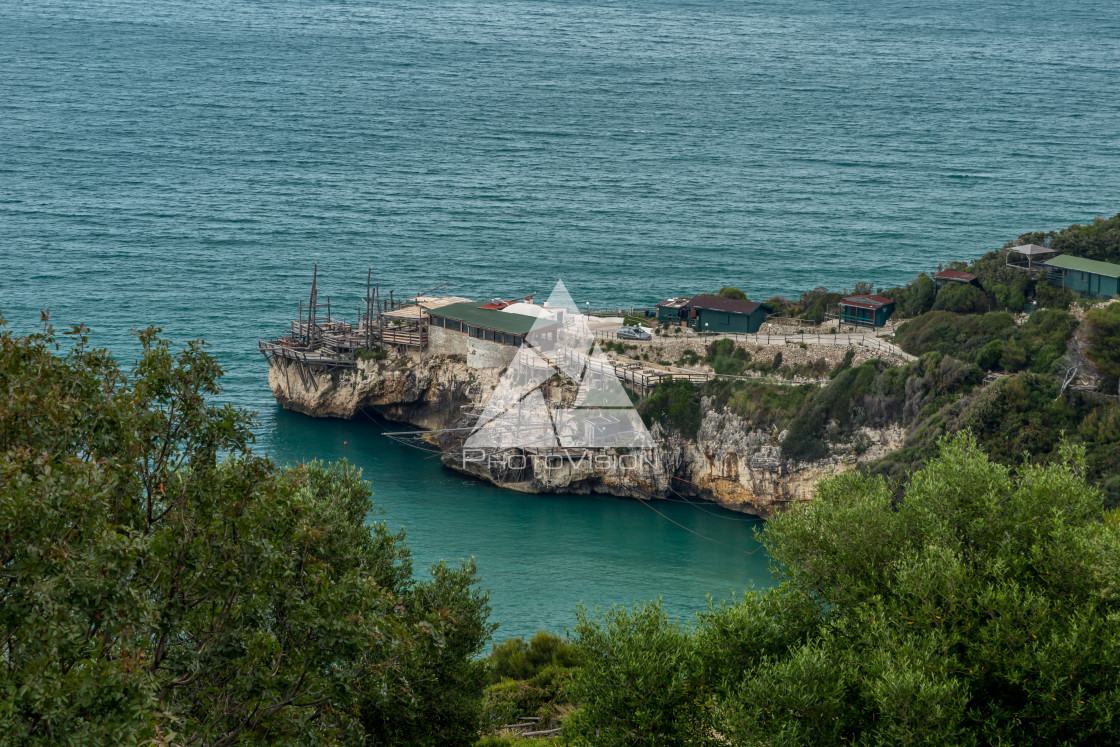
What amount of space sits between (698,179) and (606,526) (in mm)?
92198

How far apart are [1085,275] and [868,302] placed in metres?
12.4

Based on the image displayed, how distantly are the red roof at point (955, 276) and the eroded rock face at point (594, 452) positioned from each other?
15185mm

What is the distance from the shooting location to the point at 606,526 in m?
61.8

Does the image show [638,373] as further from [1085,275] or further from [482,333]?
[1085,275]

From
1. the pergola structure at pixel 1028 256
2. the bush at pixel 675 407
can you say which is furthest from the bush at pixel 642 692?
the pergola structure at pixel 1028 256

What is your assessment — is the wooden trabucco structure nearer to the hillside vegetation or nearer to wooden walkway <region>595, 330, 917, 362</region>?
wooden walkway <region>595, 330, 917, 362</region>

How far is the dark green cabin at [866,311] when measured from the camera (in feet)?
225

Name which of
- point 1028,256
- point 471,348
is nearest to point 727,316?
point 471,348

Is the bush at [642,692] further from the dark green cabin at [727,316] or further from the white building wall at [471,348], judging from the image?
the dark green cabin at [727,316]

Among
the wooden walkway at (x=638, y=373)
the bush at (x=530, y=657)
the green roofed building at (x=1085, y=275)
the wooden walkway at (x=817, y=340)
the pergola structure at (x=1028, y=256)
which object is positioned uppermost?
the pergola structure at (x=1028, y=256)

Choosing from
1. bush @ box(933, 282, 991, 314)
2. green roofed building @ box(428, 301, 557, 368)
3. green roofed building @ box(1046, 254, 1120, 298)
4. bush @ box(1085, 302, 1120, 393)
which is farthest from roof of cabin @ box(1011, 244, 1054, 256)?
green roofed building @ box(428, 301, 557, 368)

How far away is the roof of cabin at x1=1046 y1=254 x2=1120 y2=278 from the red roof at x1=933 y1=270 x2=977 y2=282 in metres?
4.56

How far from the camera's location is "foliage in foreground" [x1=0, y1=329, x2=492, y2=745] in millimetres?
12852

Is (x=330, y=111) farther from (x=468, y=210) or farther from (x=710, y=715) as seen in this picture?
(x=710, y=715)
